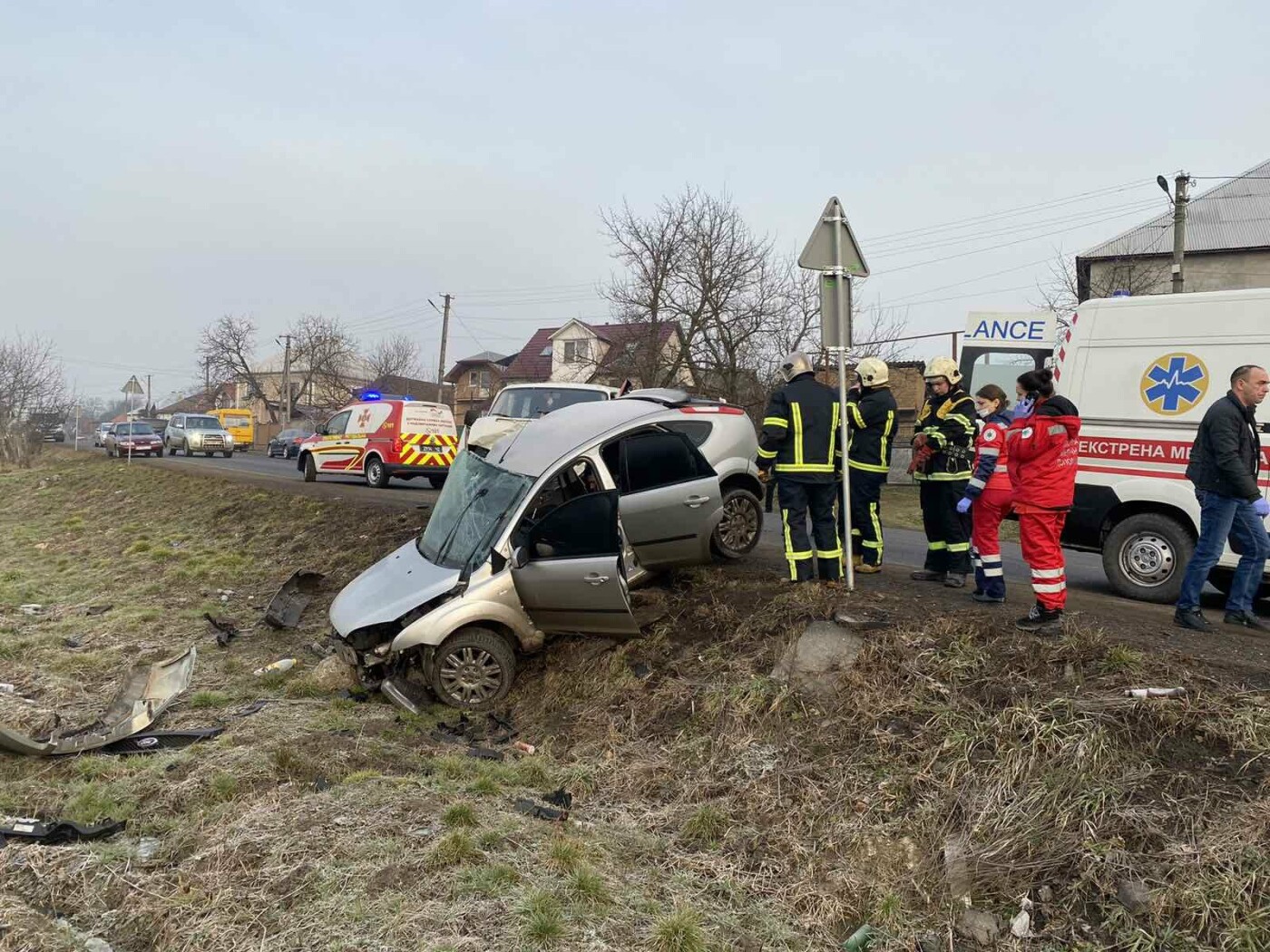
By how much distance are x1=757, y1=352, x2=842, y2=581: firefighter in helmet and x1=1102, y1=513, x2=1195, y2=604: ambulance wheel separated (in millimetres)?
2620

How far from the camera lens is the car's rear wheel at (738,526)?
788 centimetres

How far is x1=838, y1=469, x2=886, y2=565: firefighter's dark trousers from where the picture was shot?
23.0ft

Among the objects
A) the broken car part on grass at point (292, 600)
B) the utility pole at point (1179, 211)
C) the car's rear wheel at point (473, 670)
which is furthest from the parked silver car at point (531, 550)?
the utility pole at point (1179, 211)

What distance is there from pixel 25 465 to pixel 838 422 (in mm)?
35791

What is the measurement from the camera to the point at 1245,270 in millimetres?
26984

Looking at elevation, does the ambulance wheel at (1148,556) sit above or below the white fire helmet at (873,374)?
below

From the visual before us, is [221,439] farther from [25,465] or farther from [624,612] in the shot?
[624,612]

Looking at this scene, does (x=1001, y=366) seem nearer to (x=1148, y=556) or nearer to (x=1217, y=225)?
(x=1148, y=556)

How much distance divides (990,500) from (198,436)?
35476 millimetres

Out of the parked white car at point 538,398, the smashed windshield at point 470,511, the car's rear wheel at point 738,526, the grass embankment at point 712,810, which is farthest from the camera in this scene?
the parked white car at point 538,398

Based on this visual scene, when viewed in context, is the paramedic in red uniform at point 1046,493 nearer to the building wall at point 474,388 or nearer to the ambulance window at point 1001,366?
the ambulance window at point 1001,366

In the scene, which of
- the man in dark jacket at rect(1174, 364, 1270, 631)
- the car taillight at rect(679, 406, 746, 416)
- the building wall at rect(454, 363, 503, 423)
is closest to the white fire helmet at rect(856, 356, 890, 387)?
the car taillight at rect(679, 406, 746, 416)

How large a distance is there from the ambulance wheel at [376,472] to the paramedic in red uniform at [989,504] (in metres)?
13.4

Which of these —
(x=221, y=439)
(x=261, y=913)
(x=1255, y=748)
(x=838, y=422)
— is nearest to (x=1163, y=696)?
(x=1255, y=748)
